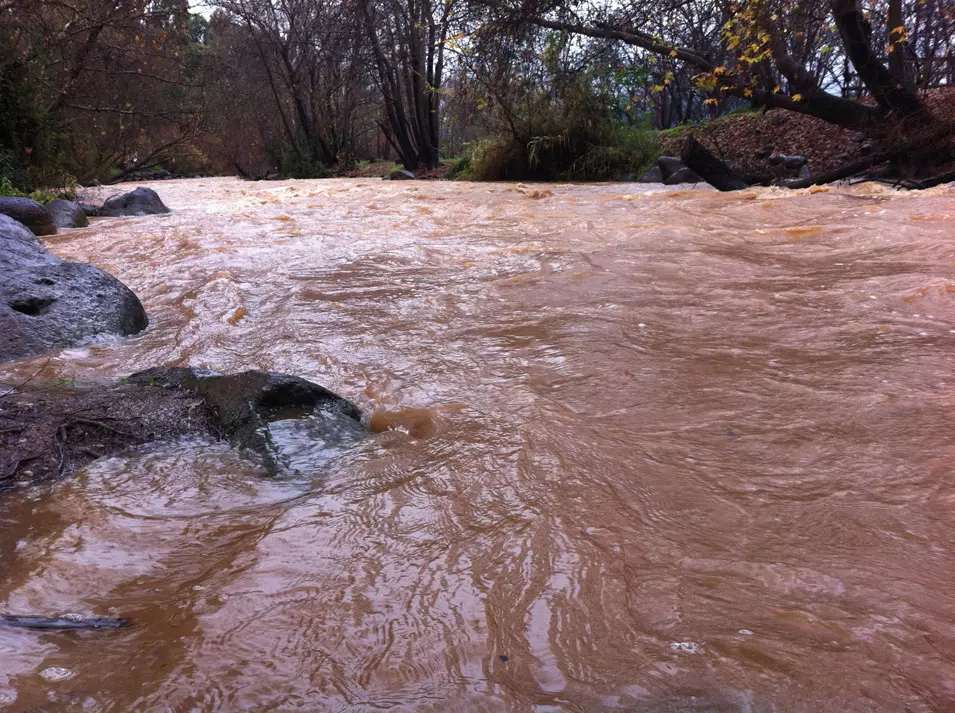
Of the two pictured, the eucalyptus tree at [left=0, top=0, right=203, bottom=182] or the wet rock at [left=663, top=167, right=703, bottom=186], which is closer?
the eucalyptus tree at [left=0, top=0, right=203, bottom=182]

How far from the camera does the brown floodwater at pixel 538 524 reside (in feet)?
4.76

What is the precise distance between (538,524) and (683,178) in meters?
10.6

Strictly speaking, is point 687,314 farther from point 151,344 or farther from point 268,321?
point 151,344

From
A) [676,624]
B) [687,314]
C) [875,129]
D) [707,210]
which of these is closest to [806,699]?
[676,624]

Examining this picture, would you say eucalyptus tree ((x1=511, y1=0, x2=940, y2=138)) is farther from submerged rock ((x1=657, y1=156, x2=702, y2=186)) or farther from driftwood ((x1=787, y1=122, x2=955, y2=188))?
submerged rock ((x1=657, y1=156, x2=702, y2=186))

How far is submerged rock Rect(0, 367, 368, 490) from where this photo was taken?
2.32 meters

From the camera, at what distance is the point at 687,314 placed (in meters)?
3.96

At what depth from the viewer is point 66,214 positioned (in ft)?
30.6

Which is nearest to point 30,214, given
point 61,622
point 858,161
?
point 61,622

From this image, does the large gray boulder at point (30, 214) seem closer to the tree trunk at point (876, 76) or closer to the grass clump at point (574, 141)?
the grass clump at point (574, 141)

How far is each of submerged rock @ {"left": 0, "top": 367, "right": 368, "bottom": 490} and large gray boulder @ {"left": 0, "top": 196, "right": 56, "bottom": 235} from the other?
6.59 meters

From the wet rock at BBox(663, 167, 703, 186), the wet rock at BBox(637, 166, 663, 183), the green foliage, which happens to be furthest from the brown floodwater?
the green foliage

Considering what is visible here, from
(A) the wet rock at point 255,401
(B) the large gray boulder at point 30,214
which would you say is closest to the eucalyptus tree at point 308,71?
(B) the large gray boulder at point 30,214

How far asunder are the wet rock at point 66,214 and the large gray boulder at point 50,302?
214 inches
